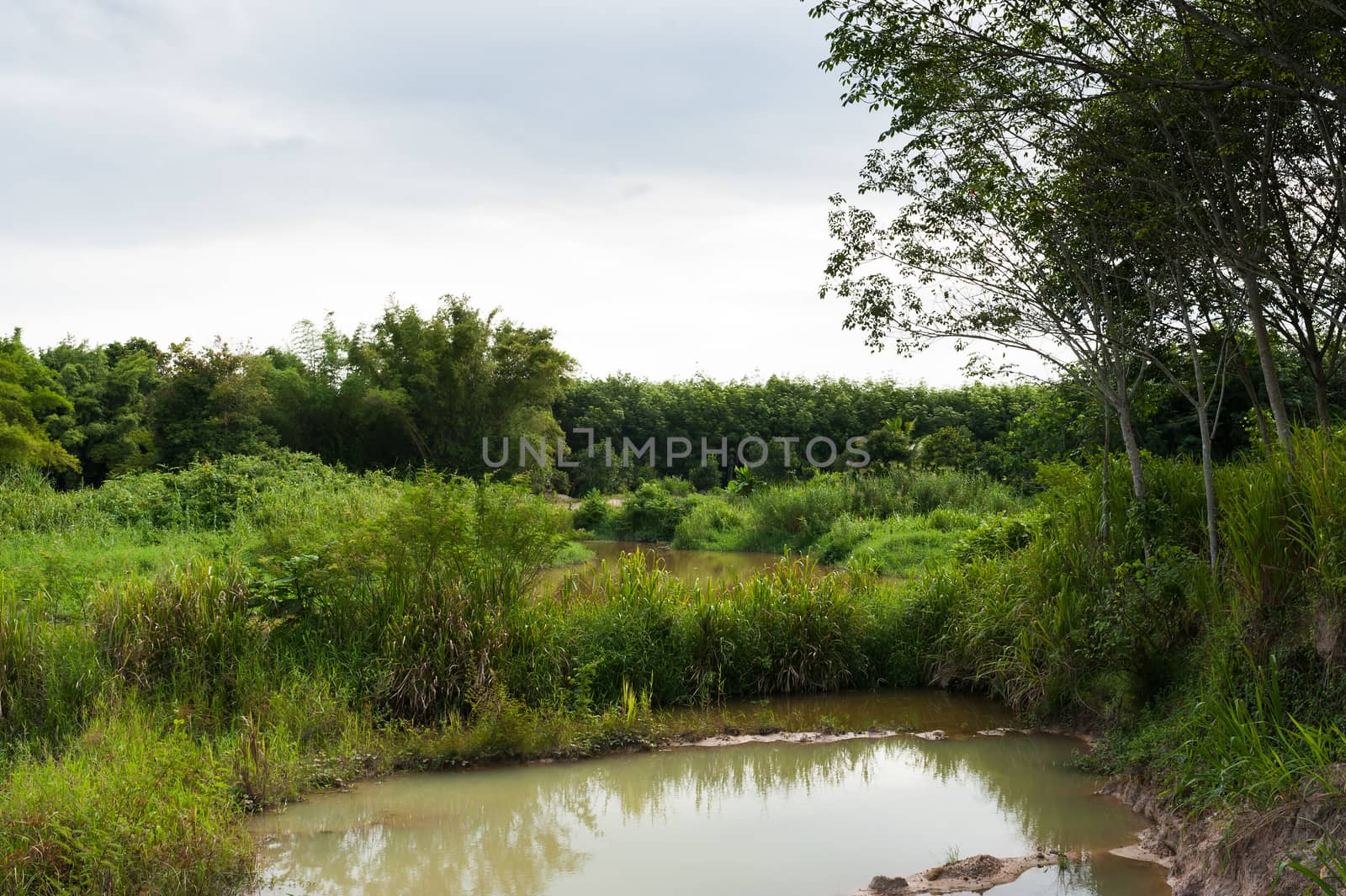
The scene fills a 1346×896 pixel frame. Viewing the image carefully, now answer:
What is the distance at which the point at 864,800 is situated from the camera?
592cm

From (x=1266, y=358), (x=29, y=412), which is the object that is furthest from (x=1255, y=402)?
(x=29, y=412)

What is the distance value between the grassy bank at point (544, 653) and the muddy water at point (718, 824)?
0.34 metres

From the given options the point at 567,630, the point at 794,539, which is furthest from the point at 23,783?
the point at 794,539

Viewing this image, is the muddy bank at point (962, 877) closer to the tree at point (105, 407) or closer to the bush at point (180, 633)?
the bush at point (180, 633)

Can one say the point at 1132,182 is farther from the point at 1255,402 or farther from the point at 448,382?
the point at 448,382

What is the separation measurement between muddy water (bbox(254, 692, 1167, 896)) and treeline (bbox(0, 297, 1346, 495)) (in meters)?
9.67

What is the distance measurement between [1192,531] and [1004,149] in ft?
9.87

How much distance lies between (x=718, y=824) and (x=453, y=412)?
700 inches

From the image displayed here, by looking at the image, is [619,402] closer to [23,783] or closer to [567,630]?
[567,630]

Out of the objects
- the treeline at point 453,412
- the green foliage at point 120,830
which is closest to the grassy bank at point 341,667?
the green foliage at point 120,830

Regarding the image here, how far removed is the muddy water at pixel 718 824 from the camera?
4.74 metres

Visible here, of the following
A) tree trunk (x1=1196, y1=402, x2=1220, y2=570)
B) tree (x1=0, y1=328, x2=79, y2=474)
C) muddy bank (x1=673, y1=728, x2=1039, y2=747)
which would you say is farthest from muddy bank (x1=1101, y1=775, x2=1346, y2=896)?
tree (x1=0, y1=328, x2=79, y2=474)

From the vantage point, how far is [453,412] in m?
22.4

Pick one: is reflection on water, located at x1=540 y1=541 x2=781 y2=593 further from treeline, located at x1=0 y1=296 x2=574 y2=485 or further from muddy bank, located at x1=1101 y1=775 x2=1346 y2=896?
muddy bank, located at x1=1101 y1=775 x2=1346 y2=896
